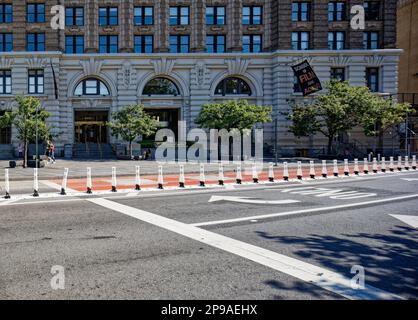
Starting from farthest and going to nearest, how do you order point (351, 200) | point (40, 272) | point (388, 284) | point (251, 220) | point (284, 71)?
point (284, 71)
point (351, 200)
point (251, 220)
point (40, 272)
point (388, 284)

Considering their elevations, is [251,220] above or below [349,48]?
below

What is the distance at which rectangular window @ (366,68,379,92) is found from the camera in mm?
44094

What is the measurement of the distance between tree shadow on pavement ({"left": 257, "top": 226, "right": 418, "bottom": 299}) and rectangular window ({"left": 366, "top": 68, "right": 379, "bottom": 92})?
4035 centimetres

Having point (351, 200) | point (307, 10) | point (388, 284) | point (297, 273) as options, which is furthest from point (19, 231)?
point (307, 10)

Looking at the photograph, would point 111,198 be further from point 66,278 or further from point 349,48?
point 349,48

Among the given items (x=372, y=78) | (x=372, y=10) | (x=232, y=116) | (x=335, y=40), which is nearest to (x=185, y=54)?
(x=232, y=116)

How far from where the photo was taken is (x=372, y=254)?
6.26 meters

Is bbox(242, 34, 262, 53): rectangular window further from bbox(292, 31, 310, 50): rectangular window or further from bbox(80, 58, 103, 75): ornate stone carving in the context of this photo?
bbox(80, 58, 103, 75): ornate stone carving

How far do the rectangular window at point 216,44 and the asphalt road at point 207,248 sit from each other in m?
34.5

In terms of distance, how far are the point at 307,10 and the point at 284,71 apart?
805 centimetres

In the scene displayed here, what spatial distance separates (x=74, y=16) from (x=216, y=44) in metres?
16.4

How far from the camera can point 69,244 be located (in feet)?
22.1

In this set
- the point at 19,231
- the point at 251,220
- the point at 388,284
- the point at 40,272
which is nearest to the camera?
the point at 388,284

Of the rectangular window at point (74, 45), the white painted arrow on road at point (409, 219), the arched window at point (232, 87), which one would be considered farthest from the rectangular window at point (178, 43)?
the white painted arrow on road at point (409, 219)
